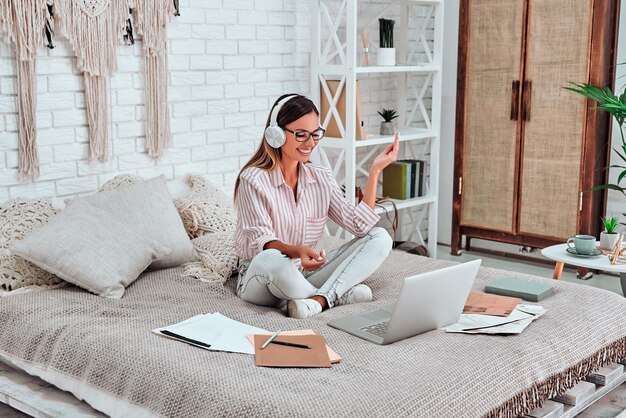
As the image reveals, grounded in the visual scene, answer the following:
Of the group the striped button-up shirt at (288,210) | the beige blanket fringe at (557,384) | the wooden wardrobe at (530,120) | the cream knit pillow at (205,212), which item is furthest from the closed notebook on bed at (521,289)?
the wooden wardrobe at (530,120)

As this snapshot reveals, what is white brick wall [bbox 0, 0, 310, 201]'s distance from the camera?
134 inches

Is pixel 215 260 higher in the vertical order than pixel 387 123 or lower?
lower

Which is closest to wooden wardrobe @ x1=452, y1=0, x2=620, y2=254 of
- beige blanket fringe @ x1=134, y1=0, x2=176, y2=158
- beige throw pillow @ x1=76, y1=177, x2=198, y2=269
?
beige blanket fringe @ x1=134, y1=0, x2=176, y2=158

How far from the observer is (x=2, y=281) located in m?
2.86

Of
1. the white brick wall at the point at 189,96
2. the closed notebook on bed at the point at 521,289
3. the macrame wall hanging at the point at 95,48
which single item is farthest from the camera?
the white brick wall at the point at 189,96

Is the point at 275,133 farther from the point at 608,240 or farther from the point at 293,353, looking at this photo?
the point at 608,240

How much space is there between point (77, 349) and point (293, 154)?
1.04 m

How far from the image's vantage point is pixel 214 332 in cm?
245

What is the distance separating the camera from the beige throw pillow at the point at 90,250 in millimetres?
2840

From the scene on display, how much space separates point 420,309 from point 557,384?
1.54 feet

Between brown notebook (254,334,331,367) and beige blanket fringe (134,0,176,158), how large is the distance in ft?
5.62

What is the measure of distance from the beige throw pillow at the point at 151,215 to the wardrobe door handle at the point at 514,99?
2.36m

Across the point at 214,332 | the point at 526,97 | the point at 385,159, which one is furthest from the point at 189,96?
the point at 526,97

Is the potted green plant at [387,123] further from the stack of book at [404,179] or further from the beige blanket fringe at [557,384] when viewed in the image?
the beige blanket fringe at [557,384]
